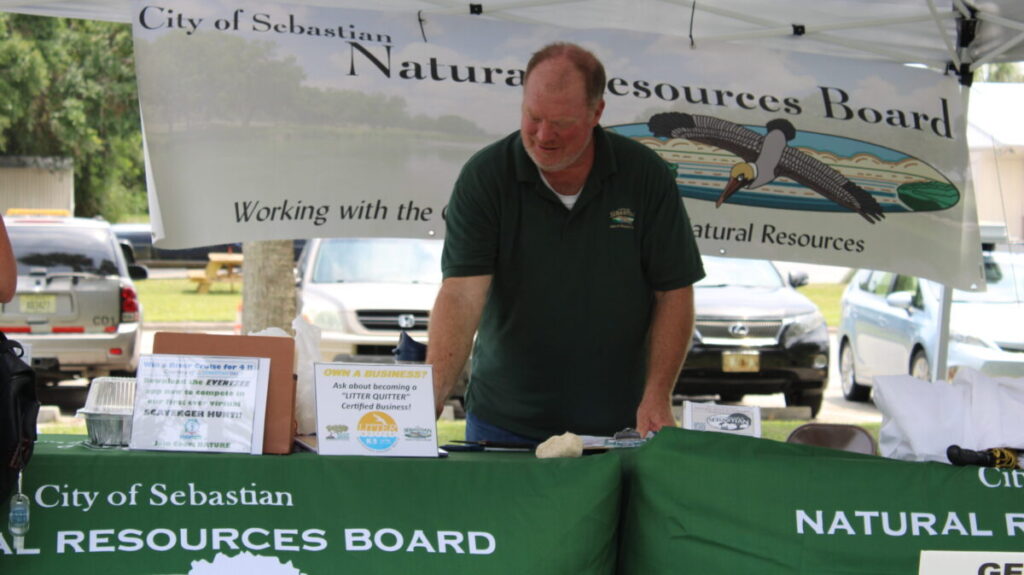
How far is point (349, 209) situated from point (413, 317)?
398cm

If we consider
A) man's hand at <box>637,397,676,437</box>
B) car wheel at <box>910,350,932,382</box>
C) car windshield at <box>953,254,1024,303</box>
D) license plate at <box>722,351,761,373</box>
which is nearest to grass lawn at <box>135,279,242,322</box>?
license plate at <box>722,351,761,373</box>

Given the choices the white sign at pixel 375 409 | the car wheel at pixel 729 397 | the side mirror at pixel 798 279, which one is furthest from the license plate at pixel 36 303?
→ the white sign at pixel 375 409

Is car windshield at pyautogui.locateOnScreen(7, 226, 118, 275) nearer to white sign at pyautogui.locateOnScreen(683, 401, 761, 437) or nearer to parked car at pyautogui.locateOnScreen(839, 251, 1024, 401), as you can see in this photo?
parked car at pyautogui.locateOnScreen(839, 251, 1024, 401)

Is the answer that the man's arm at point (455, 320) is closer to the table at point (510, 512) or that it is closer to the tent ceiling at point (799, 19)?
the table at point (510, 512)

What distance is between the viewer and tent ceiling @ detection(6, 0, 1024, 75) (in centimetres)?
460

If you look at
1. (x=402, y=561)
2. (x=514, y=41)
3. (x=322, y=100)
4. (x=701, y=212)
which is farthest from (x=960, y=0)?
(x=402, y=561)

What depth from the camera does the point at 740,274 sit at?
32.0ft

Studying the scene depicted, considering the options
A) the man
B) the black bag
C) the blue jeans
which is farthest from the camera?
the blue jeans

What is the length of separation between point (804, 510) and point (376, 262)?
23.4 feet

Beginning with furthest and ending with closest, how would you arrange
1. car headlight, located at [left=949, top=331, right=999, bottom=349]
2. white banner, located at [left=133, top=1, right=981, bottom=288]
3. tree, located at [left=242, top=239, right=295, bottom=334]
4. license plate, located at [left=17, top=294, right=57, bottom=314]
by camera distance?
1. license plate, located at [left=17, top=294, right=57, bottom=314]
2. tree, located at [left=242, top=239, right=295, bottom=334]
3. car headlight, located at [left=949, top=331, right=999, bottom=349]
4. white banner, located at [left=133, top=1, right=981, bottom=288]

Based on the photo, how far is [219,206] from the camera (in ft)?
15.1

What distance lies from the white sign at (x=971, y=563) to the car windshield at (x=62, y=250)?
323 inches

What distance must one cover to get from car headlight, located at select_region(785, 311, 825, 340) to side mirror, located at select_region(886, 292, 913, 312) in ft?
2.23

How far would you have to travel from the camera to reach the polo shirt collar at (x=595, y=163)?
2980 mm
